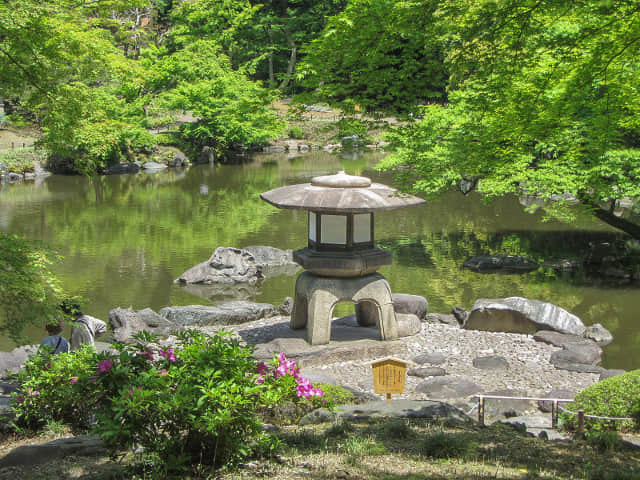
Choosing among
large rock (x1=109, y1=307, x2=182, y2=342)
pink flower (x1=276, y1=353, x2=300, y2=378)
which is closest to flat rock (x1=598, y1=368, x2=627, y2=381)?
pink flower (x1=276, y1=353, x2=300, y2=378)

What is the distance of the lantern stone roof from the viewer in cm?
1159

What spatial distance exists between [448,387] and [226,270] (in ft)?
33.5

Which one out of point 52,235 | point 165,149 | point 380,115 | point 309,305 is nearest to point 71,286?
point 52,235

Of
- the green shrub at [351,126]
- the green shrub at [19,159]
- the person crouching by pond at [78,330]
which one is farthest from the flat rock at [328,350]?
the green shrub at [19,159]

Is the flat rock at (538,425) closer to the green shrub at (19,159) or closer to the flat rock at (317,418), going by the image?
the flat rock at (317,418)

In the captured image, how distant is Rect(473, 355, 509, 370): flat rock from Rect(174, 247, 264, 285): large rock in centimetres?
905

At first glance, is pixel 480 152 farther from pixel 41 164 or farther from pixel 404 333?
pixel 41 164

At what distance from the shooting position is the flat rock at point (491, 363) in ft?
38.7

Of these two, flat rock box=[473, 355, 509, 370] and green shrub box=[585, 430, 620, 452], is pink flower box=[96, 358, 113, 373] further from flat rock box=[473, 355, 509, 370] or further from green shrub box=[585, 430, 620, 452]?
flat rock box=[473, 355, 509, 370]

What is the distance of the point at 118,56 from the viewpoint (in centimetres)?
1220

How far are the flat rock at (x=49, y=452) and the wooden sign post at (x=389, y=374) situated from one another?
15.9 ft

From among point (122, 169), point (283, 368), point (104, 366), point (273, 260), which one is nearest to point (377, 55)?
point (283, 368)

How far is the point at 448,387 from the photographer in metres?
10.7

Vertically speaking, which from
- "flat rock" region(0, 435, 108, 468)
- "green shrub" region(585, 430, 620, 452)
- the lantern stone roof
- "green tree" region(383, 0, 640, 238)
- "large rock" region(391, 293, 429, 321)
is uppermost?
"green tree" region(383, 0, 640, 238)
